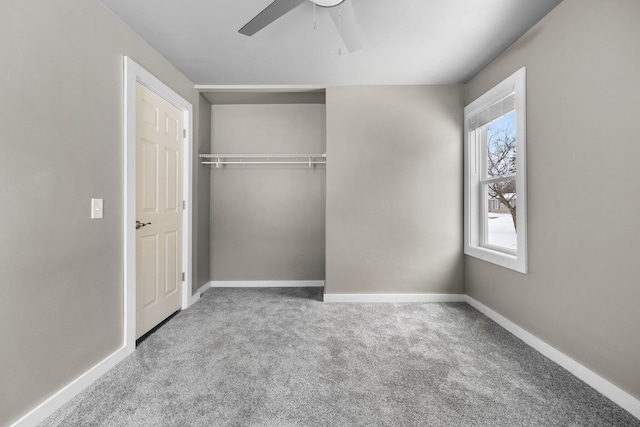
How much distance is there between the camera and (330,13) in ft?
6.20

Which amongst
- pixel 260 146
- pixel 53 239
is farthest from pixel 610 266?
pixel 260 146

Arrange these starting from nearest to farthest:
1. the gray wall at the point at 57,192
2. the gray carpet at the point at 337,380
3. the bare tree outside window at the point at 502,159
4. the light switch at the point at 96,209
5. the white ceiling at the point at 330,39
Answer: the gray wall at the point at 57,192, the gray carpet at the point at 337,380, the light switch at the point at 96,209, the white ceiling at the point at 330,39, the bare tree outside window at the point at 502,159

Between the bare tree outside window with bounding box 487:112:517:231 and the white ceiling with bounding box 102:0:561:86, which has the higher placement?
the white ceiling with bounding box 102:0:561:86

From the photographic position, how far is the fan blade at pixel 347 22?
A: 1714 millimetres

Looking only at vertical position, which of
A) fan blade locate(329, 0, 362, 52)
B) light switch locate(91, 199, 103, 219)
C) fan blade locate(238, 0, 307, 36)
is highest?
fan blade locate(329, 0, 362, 52)

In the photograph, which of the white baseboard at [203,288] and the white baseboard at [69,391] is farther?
the white baseboard at [203,288]

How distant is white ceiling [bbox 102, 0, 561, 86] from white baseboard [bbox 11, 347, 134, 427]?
2.42 metres

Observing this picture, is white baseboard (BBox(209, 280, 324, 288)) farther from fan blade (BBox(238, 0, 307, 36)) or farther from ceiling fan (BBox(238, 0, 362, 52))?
fan blade (BBox(238, 0, 307, 36))

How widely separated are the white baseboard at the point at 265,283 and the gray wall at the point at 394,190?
2.15ft

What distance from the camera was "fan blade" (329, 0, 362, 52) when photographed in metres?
1.71

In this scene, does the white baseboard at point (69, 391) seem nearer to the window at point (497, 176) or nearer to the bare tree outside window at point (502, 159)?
the window at point (497, 176)

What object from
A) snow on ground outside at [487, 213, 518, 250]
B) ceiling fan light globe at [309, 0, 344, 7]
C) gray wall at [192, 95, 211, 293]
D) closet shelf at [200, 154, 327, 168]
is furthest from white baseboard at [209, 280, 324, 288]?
ceiling fan light globe at [309, 0, 344, 7]

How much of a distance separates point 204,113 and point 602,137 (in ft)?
12.5

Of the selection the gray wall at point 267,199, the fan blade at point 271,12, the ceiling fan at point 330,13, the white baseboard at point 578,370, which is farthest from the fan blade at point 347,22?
the white baseboard at point 578,370
